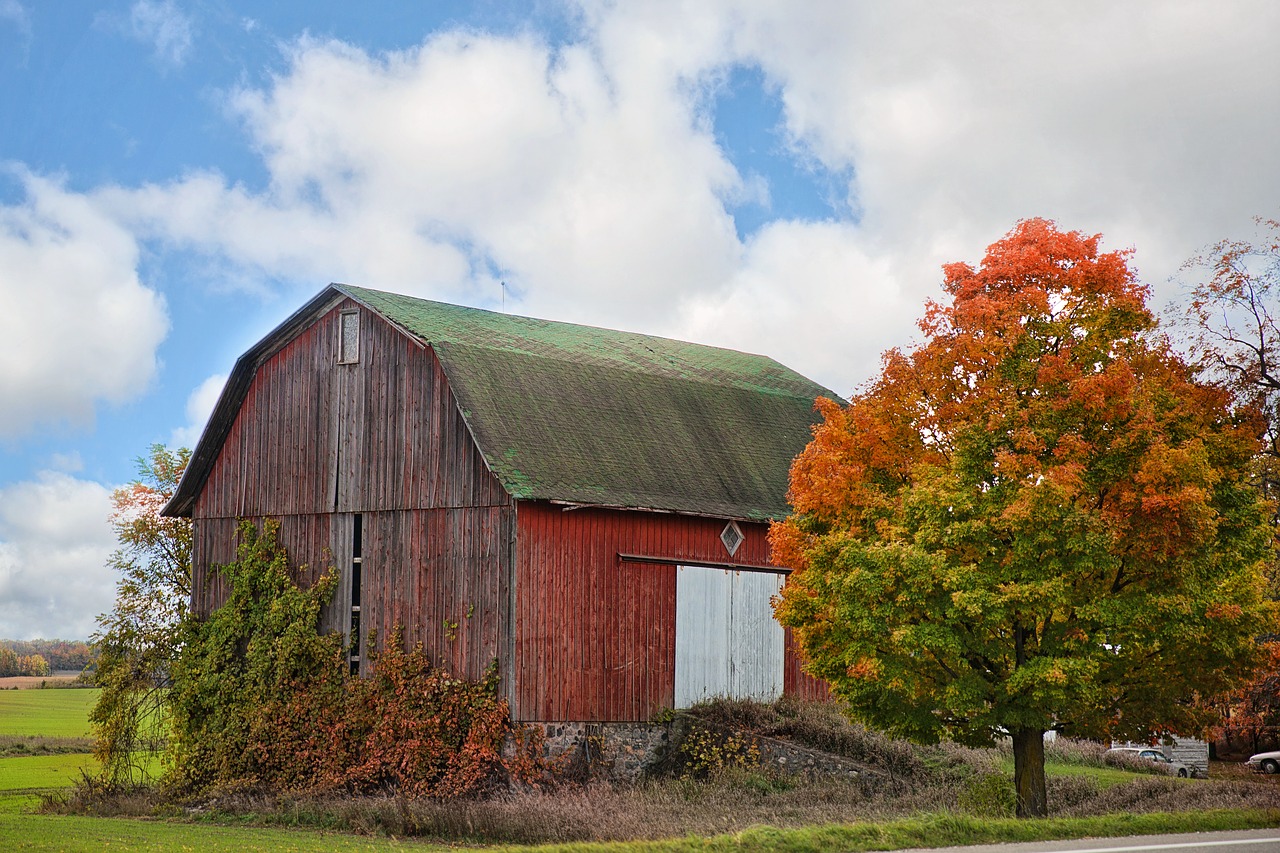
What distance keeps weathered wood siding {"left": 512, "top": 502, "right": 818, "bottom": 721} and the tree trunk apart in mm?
7436

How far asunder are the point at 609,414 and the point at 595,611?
419 cm

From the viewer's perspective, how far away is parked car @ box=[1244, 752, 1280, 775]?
33.1 m

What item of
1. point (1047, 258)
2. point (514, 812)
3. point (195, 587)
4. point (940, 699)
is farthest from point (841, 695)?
point (195, 587)

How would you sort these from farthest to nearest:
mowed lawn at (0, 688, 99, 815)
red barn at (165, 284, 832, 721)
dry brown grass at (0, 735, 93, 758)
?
dry brown grass at (0, 735, 93, 758) → mowed lawn at (0, 688, 99, 815) → red barn at (165, 284, 832, 721)

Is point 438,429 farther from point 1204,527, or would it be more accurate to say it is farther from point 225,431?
point 1204,527

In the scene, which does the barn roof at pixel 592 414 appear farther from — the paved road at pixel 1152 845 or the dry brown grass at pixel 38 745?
the dry brown grass at pixel 38 745

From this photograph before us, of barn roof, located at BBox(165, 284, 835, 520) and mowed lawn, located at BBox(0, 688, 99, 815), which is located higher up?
barn roof, located at BBox(165, 284, 835, 520)

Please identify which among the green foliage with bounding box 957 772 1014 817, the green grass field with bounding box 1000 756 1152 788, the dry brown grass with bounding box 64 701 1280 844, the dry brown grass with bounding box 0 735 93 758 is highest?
the green foliage with bounding box 957 772 1014 817

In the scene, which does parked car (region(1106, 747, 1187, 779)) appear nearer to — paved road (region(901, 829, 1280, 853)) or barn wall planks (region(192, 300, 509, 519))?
paved road (region(901, 829, 1280, 853))

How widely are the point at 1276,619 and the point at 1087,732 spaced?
2894 mm

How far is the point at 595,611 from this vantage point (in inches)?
885

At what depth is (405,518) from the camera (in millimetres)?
23094

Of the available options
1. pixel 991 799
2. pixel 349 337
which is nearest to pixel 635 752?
pixel 991 799

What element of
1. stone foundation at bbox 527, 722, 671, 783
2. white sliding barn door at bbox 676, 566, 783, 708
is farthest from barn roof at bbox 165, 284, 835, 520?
stone foundation at bbox 527, 722, 671, 783
